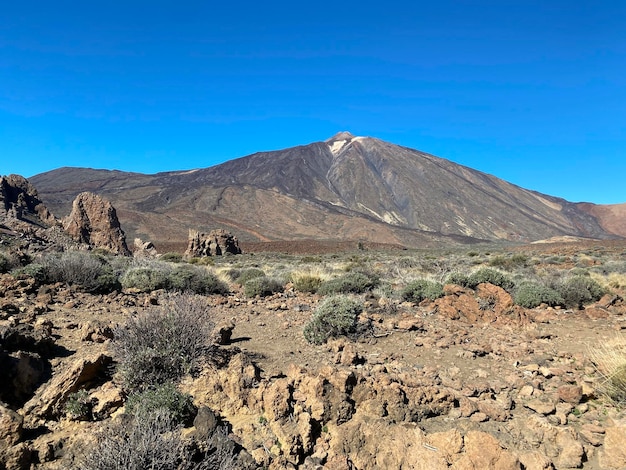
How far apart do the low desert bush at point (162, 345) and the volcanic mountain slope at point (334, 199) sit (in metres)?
50.8

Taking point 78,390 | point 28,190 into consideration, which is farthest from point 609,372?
point 28,190

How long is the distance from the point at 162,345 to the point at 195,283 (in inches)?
228

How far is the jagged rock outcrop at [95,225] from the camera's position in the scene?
2614cm

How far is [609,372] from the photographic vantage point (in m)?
3.92

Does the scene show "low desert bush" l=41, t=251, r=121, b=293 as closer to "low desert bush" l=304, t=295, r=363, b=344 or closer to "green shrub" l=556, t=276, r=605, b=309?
"low desert bush" l=304, t=295, r=363, b=344

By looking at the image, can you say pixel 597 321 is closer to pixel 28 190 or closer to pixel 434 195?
pixel 28 190

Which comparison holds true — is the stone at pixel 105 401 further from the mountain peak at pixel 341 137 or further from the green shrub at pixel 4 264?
the mountain peak at pixel 341 137

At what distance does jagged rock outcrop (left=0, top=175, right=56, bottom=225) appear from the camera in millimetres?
27266

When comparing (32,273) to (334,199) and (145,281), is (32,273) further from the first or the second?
(334,199)

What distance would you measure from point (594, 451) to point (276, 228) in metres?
73.0

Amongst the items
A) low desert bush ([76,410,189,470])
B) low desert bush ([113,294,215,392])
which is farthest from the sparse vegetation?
low desert bush ([76,410,189,470])

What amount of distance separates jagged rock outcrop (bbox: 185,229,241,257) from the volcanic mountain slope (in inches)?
925

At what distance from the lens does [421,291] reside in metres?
8.61

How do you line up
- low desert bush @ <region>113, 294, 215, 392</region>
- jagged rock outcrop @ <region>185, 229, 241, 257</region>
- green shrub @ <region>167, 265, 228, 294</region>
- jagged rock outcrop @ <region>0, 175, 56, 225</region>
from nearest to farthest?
low desert bush @ <region>113, 294, 215, 392</region>, green shrub @ <region>167, 265, 228, 294</region>, jagged rock outcrop @ <region>0, 175, 56, 225</region>, jagged rock outcrop @ <region>185, 229, 241, 257</region>
